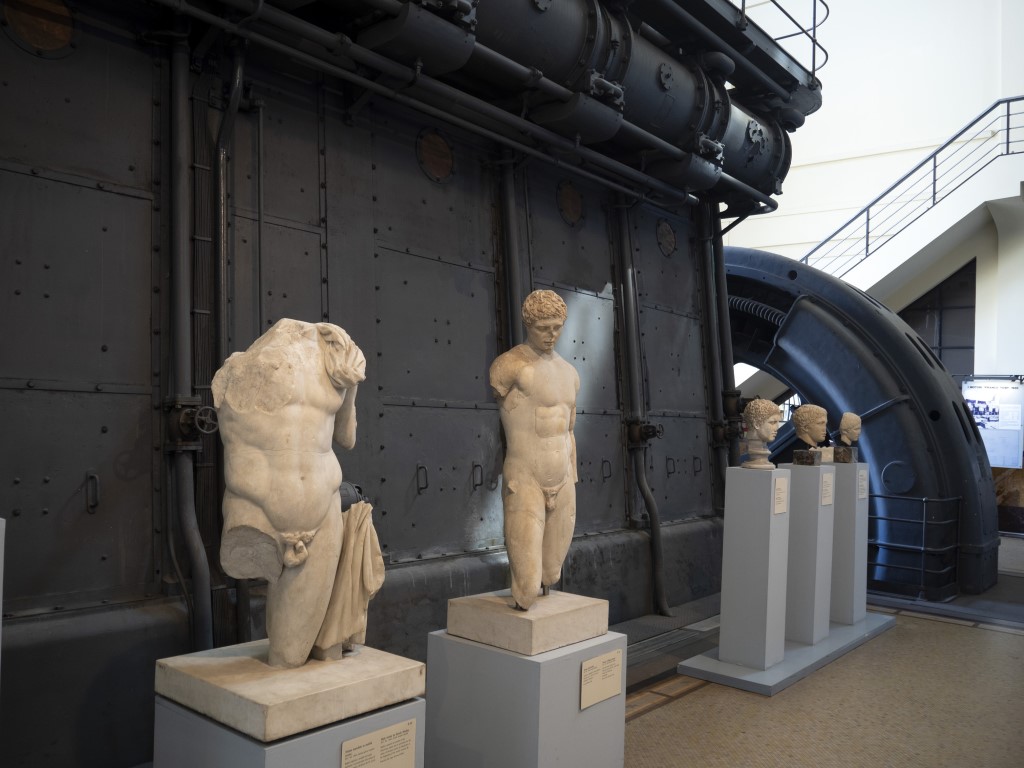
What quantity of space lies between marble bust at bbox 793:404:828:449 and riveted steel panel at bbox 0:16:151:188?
15.5ft

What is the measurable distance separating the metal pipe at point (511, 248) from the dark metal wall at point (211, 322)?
0.06 feet

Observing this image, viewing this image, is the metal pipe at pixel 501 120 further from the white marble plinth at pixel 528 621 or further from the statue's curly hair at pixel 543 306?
the white marble plinth at pixel 528 621

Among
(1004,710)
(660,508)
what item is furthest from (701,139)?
(1004,710)

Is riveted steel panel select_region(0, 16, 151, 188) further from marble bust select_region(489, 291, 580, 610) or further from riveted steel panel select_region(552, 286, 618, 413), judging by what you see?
riveted steel panel select_region(552, 286, 618, 413)

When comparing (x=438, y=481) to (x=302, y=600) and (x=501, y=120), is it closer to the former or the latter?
(x=501, y=120)

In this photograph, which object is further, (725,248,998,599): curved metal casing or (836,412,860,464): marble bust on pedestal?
(725,248,998,599): curved metal casing

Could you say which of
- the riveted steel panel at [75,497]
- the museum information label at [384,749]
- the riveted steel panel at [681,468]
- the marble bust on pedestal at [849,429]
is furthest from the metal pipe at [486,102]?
the museum information label at [384,749]

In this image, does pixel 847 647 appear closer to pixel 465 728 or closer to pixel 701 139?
pixel 465 728

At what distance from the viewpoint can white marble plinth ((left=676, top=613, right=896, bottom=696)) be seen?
4691 millimetres

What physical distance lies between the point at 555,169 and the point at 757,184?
266 cm

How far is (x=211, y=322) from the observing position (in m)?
3.81

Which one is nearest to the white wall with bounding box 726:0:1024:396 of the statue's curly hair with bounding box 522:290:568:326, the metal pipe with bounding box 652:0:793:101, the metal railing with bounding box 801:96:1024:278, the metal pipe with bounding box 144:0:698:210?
the metal railing with bounding box 801:96:1024:278

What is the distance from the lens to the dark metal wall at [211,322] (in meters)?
3.22

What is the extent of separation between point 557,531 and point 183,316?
6.24ft
